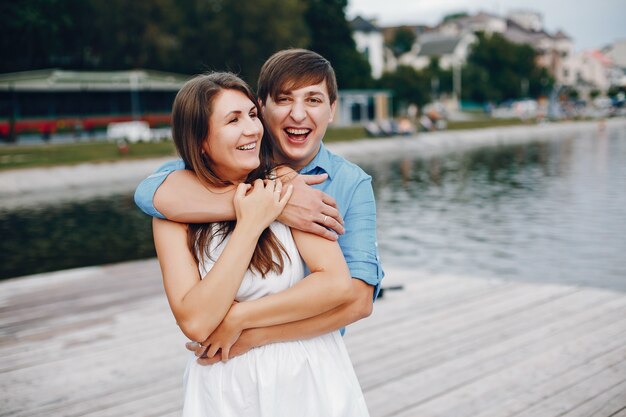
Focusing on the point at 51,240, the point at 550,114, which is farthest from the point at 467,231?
the point at 550,114

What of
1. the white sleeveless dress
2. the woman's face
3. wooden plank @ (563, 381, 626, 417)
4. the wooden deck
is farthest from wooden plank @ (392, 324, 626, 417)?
the woman's face

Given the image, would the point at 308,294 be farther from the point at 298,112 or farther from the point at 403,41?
the point at 403,41

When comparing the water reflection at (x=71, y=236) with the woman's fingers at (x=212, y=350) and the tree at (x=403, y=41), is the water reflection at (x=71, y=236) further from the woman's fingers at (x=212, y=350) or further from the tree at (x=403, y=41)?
the tree at (x=403, y=41)

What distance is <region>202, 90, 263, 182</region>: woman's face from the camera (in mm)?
2117

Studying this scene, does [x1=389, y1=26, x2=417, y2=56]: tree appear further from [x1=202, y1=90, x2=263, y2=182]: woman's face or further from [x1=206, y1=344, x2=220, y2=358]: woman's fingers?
[x1=206, y1=344, x2=220, y2=358]: woman's fingers

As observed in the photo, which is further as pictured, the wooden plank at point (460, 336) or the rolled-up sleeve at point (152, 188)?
the wooden plank at point (460, 336)

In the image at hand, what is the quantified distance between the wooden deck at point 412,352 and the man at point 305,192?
6.02 feet

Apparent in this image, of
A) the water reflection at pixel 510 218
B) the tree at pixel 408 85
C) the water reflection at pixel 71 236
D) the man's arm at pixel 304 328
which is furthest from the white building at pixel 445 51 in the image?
the man's arm at pixel 304 328

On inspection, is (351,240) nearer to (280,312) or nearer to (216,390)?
(280,312)

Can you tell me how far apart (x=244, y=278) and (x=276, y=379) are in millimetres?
316

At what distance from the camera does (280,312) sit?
6.93 feet

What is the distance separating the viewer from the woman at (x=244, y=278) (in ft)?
6.86

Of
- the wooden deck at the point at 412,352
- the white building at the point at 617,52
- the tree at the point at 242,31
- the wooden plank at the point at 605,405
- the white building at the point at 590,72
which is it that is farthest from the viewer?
the white building at the point at 617,52

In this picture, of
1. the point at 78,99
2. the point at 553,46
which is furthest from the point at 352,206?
the point at 553,46
